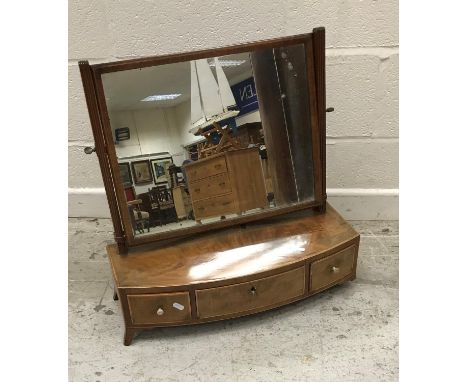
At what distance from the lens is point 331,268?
1184 millimetres

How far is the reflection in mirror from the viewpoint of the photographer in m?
1.07

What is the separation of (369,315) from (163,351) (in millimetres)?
531

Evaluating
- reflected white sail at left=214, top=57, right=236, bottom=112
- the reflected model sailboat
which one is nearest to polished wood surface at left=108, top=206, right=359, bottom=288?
the reflected model sailboat

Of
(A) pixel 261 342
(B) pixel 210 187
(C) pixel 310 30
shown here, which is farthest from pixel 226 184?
(C) pixel 310 30

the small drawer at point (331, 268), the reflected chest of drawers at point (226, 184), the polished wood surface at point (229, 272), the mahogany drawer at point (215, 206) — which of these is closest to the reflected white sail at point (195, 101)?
the reflected chest of drawers at point (226, 184)

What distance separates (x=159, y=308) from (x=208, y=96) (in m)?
0.52

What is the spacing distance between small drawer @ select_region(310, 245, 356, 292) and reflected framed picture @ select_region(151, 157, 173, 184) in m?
0.43

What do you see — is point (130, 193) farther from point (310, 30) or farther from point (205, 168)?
point (310, 30)

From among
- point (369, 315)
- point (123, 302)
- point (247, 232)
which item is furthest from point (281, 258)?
point (123, 302)

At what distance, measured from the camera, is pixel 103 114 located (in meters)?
1.04

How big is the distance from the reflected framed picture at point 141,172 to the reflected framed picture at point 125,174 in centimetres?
1

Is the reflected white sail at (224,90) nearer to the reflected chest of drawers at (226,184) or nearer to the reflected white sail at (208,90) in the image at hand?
the reflected white sail at (208,90)

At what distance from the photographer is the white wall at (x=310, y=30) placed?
133cm

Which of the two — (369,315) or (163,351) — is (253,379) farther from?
(369,315)
